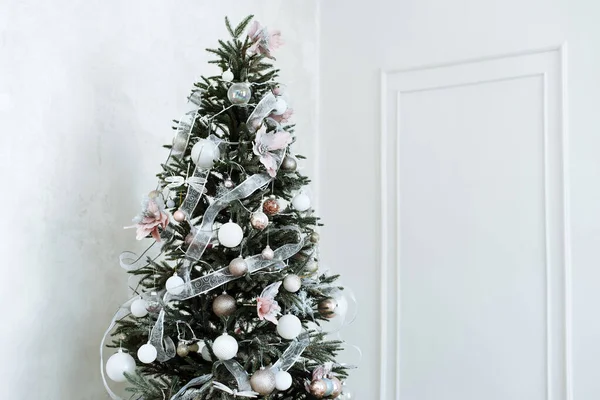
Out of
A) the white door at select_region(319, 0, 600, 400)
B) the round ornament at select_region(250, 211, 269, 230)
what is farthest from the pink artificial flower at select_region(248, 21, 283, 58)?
the white door at select_region(319, 0, 600, 400)

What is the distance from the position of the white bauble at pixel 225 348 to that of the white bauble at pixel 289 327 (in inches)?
4.2

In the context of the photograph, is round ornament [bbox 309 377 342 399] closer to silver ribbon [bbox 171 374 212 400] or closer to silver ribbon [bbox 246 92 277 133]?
silver ribbon [bbox 171 374 212 400]

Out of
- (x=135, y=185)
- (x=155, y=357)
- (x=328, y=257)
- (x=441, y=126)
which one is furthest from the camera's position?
(x=328, y=257)

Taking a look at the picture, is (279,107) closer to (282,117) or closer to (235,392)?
(282,117)

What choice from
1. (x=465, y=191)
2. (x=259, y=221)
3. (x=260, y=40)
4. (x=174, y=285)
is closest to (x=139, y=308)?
(x=174, y=285)

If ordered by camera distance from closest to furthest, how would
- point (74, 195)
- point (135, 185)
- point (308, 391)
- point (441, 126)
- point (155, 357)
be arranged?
1. point (155, 357)
2. point (308, 391)
3. point (74, 195)
4. point (135, 185)
5. point (441, 126)

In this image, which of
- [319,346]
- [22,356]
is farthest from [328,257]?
[22,356]

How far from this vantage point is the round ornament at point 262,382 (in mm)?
1104

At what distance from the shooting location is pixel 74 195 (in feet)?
4.67

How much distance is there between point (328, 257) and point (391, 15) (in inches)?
40.1

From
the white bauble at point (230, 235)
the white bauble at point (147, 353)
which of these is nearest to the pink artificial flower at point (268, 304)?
the white bauble at point (230, 235)

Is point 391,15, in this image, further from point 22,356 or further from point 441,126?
point 22,356

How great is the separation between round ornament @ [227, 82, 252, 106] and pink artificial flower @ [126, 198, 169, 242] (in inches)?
10.3

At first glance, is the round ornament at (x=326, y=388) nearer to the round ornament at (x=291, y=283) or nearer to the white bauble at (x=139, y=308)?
the round ornament at (x=291, y=283)
